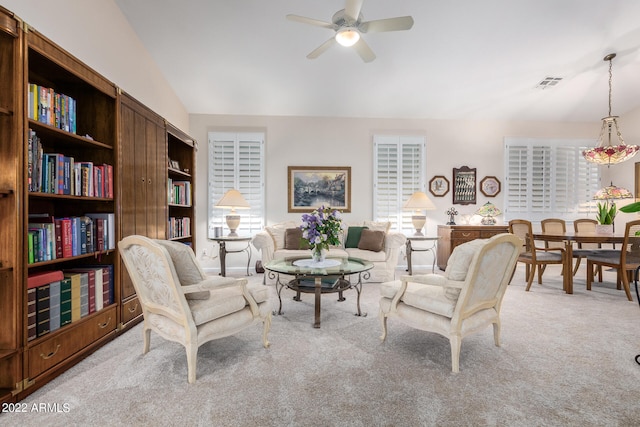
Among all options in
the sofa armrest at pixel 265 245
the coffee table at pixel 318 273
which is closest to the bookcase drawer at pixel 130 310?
the coffee table at pixel 318 273

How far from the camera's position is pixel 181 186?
430 cm

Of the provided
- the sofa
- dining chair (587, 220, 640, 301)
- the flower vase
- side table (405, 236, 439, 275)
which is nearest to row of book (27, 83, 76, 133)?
the flower vase

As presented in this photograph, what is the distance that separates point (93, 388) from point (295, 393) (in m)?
1.34

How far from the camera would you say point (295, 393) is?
6.16ft

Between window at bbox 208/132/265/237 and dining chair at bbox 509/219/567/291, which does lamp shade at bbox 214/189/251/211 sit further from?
dining chair at bbox 509/219/567/291

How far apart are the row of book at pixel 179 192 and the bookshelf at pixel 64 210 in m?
1.34

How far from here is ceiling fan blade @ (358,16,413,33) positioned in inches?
112

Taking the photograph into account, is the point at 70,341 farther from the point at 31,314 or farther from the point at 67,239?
the point at 67,239

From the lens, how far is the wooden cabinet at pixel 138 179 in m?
2.82

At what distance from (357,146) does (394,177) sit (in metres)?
1.00

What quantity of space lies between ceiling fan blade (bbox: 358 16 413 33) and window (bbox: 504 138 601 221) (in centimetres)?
459

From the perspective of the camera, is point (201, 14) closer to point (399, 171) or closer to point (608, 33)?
point (399, 171)

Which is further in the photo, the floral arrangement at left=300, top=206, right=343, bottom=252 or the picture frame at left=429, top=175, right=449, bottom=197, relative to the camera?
the picture frame at left=429, top=175, right=449, bottom=197

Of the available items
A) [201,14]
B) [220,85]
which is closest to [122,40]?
[201,14]
